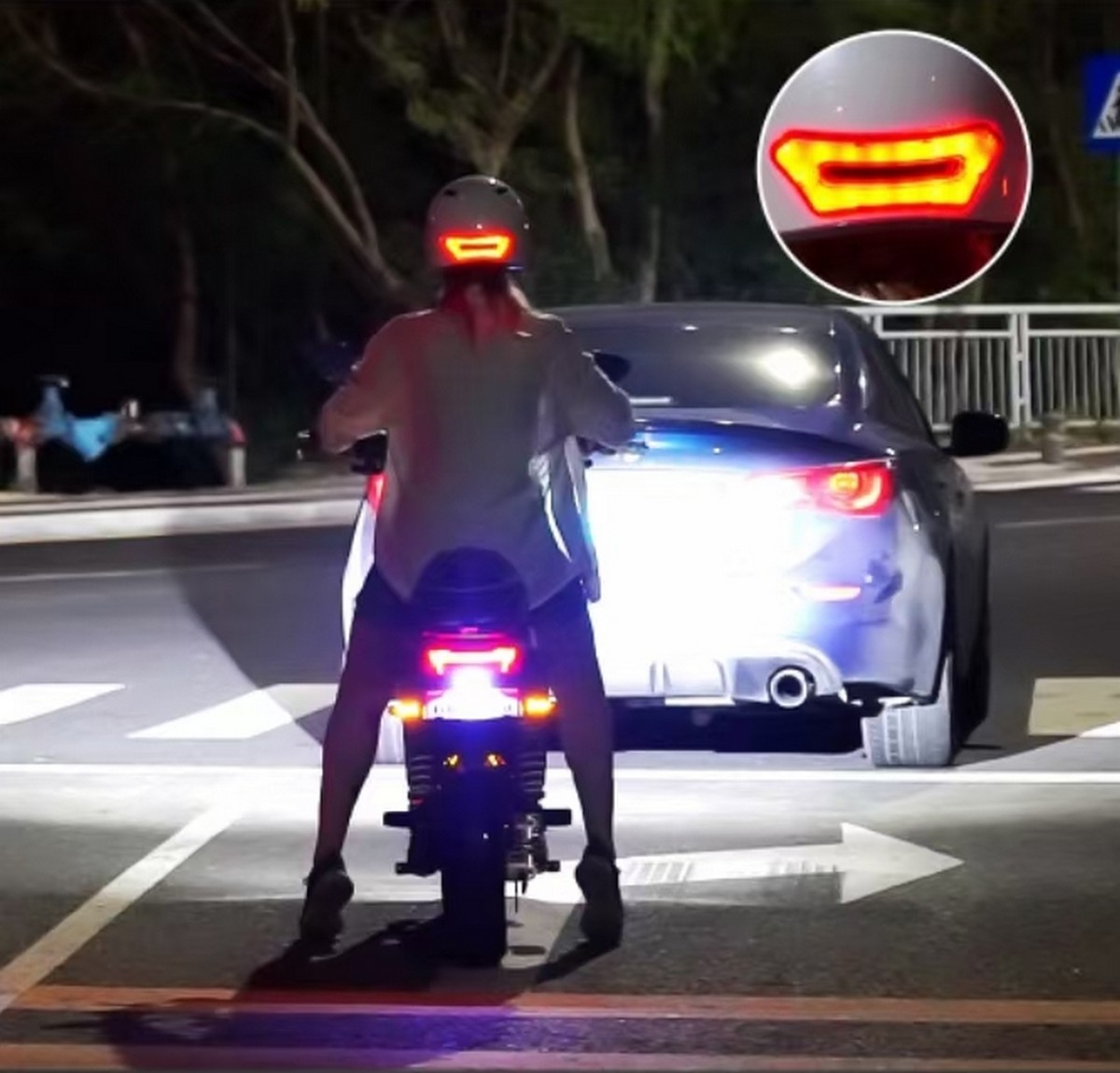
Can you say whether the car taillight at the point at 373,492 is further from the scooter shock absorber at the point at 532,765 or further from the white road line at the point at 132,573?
→ the white road line at the point at 132,573

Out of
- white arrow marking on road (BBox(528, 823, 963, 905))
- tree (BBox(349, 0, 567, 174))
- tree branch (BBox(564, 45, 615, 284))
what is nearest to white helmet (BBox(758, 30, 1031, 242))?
tree branch (BBox(564, 45, 615, 284))

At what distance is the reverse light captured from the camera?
24.6 feet

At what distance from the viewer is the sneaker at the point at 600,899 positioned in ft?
25.4

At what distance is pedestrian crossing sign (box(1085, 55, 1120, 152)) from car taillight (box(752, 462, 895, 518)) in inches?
711

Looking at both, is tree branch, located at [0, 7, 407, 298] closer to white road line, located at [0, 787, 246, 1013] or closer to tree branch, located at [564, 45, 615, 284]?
tree branch, located at [564, 45, 615, 284]

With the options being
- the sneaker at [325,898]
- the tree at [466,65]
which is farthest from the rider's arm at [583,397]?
the tree at [466,65]

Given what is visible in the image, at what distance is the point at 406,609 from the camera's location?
24.6 feet

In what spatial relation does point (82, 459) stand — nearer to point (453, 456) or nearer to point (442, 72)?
point (442, 72)

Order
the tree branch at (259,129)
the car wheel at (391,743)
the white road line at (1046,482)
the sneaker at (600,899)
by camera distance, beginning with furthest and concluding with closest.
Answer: the tree branch at (259,129) < the white road line at (1046,482) < the car wheel at (391,743) < the sneaker at (600,899)

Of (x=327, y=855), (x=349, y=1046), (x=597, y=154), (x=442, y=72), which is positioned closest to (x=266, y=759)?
(x=327, y=855)

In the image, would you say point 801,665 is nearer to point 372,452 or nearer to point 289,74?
point 372,452

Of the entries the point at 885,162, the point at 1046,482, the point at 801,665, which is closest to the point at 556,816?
the point at 801,665

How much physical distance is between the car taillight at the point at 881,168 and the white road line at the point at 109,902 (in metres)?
24.1

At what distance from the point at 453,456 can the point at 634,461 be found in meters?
2.92
